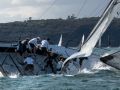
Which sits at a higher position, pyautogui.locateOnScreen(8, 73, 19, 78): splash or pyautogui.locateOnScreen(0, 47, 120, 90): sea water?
pyautogui.locateOnScreen(8, 73, 19, 78): splash

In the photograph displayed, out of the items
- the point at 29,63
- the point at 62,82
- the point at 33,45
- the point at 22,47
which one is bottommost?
the point at 62,82

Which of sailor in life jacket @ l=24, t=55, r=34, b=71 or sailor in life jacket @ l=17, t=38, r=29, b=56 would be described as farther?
sailor in life jacket @ l=17, t=38, r=29, b=56

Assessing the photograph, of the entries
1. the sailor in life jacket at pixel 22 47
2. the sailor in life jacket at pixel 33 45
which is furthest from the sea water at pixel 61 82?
the sailor in life jacket at pixel 33 45

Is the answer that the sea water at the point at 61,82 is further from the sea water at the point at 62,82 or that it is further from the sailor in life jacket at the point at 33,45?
the sailor in life jacket at the point at 33,45

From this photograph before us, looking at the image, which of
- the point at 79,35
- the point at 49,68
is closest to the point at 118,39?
the point at 79,35

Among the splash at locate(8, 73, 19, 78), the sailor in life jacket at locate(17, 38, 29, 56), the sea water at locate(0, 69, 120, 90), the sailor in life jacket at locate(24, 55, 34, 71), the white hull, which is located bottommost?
the sea water at locate(0, 69, 120, 90)

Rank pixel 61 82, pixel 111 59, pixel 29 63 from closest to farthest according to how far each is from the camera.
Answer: pixel 61 82 → pixel 111 59 → pixel 29 63

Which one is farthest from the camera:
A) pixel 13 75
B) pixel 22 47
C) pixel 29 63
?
pixel 22 47

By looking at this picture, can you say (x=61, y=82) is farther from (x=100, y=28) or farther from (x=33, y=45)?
(x=33, y=45)

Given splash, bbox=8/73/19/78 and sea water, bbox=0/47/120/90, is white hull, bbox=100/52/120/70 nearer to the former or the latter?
sea water, bbox=0/47/120/90

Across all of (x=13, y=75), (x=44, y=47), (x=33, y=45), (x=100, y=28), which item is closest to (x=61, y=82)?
(x=100, y=28)

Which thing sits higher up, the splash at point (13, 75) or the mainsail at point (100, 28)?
the mainsail at point (100, 28)

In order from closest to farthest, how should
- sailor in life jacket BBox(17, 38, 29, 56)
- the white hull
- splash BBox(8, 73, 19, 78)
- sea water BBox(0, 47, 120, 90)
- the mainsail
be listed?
sea water BBox(0, 47, 120, 90) < the white hull < the mainsail < splash BBox(8, 73, 19, 78) < sailor in life jacket BBox(17, 38, 29, 56)

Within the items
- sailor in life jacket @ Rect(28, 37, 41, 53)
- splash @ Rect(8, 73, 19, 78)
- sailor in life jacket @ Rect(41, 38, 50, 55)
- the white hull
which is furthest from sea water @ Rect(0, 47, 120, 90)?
sailor in life jacket @ Rect(41, 38, 50, 55)
